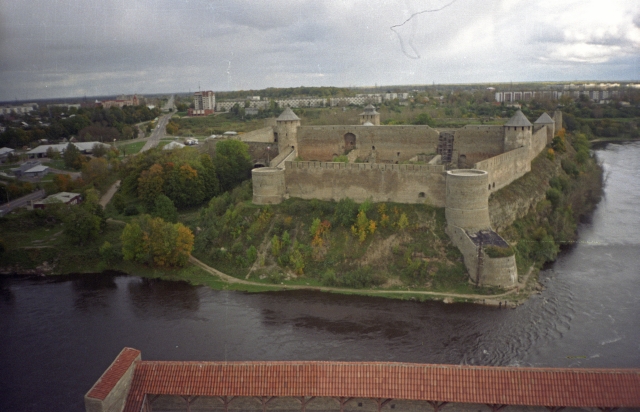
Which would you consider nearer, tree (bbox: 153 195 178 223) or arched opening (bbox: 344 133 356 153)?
tree (bbox: 153 195 178 223)

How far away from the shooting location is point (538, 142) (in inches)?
1017

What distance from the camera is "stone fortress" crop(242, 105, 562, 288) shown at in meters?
17.6

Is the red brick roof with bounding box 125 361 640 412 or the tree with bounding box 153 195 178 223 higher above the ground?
the tree with bounding box 153 195 178 223

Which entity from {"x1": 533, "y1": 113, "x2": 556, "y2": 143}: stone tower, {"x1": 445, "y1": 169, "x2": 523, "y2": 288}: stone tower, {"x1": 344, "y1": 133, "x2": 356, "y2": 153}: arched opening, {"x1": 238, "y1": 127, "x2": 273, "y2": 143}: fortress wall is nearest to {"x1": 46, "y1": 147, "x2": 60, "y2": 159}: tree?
{"x1": 238, "y1": 127, "x2": 273, "y2": 143}: fortress wall

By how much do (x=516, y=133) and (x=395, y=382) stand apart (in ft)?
52.9

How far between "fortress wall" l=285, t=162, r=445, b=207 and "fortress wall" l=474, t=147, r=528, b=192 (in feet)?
6.24

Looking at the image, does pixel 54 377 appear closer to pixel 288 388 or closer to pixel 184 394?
pixel 184 394

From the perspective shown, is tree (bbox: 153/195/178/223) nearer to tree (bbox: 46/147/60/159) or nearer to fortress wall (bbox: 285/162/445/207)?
fortress wall (bbox: 285/162/445/207)

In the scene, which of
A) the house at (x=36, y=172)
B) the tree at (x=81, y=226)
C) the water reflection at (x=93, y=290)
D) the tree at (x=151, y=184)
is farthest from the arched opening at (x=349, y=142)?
the house at (x=36, y=172)

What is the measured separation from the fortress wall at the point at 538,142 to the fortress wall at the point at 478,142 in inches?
94.9

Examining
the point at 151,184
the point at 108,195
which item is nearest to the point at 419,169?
the point at 151,184

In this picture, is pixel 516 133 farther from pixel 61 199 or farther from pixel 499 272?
pixel 61 199

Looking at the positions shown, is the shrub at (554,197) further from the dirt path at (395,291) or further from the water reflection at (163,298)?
the water reflection at (163,298)

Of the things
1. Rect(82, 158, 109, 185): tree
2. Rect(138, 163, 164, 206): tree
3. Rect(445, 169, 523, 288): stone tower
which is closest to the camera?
Rect(445, 169, 523, 288): stone tower
